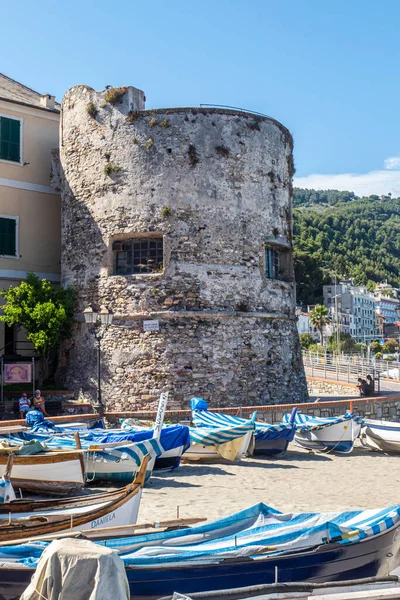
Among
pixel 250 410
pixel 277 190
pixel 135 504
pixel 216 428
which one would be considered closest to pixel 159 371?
pixel 250 410

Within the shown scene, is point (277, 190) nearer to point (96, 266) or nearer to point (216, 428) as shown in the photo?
point (96, 266)

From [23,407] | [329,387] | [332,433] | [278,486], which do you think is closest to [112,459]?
[278,486]

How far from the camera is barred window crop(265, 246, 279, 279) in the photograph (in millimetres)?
23766

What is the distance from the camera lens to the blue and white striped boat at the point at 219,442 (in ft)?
53.7

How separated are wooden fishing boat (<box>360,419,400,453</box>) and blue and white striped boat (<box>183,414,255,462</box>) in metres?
3.96

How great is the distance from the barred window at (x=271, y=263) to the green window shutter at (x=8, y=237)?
9.01 meters

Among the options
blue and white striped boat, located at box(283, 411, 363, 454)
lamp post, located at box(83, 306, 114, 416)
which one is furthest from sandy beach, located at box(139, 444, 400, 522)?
lamp post, located at box(83, 306, 114, 416)

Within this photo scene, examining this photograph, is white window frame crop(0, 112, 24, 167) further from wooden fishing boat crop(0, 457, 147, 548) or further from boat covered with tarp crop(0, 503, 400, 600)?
boat covered with tarp crop(0, 503, 400, 600)

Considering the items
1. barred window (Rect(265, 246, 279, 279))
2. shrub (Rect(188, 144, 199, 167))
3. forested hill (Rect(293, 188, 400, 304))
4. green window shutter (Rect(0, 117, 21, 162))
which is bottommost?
barred window (Rect(265, 246, 279, 279))

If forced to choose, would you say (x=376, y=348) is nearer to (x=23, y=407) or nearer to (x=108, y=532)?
(x=23, y=407)

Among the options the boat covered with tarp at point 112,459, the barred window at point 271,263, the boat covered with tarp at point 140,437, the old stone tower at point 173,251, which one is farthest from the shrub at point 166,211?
the boat covered with tarp at point 112,459

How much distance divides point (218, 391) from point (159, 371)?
6.58 feet

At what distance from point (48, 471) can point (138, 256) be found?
11.2 metres

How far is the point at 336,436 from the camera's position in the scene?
725 inches
